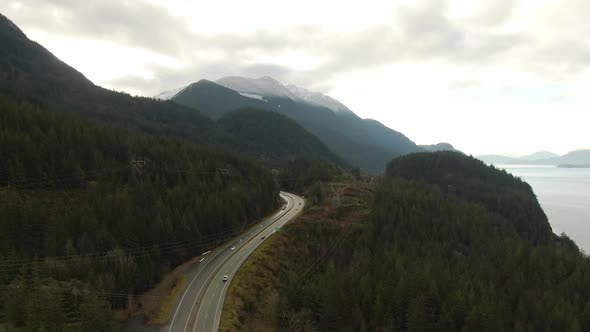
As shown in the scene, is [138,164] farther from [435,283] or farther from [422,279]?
[435,283]

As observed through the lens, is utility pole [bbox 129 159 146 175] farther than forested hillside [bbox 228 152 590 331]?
Yes

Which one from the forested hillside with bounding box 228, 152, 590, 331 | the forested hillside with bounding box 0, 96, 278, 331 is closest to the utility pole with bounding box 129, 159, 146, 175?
the forested hillside with bounding box 0, 96, 278, 331

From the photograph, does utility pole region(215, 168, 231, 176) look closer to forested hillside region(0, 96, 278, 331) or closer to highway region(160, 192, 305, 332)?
forested hillside region(0, 96, 278, 331)

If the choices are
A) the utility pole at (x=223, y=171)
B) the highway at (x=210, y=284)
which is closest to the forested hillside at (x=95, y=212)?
the utility pole at (x=223, y=171)

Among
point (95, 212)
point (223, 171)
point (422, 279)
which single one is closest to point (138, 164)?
point (223, 171)

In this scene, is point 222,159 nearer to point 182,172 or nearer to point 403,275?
point 182,172

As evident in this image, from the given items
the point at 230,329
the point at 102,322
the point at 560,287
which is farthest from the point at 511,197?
the point at 102,322
